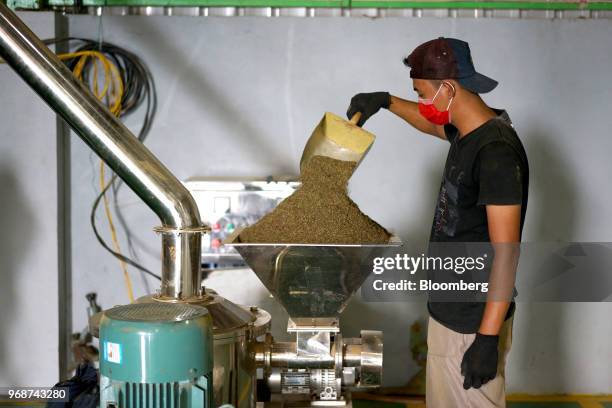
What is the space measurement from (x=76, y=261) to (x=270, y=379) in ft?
6.38

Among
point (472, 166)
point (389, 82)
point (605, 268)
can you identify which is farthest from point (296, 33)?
point (605, 268)

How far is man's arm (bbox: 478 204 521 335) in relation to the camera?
172 centimetres

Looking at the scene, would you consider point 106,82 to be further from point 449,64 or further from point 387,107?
point 449,64

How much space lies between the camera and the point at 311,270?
161 cm

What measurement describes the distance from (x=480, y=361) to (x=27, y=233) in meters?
2.26

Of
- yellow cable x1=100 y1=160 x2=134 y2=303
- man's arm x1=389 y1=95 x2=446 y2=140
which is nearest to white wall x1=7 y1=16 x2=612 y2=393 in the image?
yellow cable x1=100 y1=160 x2=134 y2=303

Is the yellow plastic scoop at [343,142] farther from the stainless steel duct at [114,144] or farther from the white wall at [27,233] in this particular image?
the white wall at [27,233]

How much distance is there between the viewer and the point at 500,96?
323cm

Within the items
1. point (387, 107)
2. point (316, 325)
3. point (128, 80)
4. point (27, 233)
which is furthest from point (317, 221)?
point (27, 233)

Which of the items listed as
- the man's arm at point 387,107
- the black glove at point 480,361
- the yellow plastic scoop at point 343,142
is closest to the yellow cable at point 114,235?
the man's arm at point 387,107

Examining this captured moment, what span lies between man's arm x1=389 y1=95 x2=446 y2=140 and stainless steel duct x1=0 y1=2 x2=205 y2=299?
3.31 ft

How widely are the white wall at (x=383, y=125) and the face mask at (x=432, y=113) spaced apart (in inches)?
46.4

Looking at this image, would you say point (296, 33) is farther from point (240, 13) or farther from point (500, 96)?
point (500, 96)

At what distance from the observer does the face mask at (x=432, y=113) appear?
199cm
